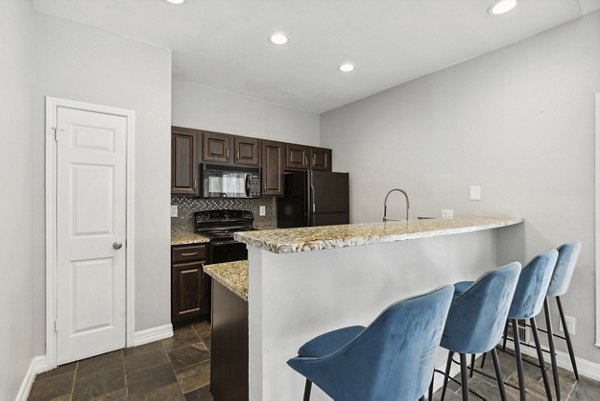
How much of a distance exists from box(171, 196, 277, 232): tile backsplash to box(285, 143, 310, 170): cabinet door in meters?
0.63

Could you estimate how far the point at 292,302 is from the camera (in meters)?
1.26

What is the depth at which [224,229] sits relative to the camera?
3787mm

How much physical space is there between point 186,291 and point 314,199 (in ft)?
6.26

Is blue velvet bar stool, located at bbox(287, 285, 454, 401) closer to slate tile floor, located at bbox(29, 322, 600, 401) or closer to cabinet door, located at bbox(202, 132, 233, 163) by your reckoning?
slate tile floor, located at bbox(29, 322, 600, 401)

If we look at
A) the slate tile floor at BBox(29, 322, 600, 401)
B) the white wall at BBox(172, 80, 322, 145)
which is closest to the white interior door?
the slate tile floor at BBox(29, 322, 600, 401)

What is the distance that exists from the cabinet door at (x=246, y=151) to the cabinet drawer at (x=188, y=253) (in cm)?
122

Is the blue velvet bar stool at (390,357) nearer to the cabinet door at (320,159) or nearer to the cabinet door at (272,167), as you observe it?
the cabinet door at (272,167)

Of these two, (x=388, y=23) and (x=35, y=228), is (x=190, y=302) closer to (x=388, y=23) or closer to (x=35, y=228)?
(x=35, y=228)

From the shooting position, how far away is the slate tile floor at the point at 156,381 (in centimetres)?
196

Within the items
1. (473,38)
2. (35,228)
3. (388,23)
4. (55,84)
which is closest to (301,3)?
(388,23)

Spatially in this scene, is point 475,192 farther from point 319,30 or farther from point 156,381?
point 156,381

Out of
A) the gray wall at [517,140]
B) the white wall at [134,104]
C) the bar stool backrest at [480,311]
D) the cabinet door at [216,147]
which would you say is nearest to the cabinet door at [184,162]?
the cabinet door at [216,147]

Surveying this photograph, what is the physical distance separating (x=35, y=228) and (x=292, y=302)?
7.20ft

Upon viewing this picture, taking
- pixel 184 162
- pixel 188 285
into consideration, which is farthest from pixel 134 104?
pixel 188 285
